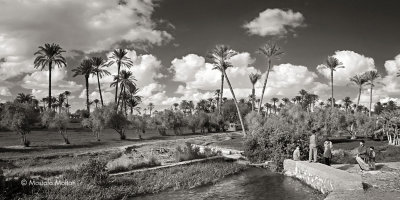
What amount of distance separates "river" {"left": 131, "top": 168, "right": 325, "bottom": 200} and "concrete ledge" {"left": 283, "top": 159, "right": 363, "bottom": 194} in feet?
1.23

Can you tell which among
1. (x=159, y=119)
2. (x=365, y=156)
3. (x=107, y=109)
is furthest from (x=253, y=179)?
(x=159, y=119)

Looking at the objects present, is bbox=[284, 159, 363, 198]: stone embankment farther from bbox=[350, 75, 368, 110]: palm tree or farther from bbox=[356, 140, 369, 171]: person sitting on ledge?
bbox=[350, 75, 368, 110]: palm tree

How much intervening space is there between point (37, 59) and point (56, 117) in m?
→ 17.8

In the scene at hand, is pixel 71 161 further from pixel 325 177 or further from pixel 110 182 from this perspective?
pixel 325 177

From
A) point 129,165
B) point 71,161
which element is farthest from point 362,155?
point 71,161

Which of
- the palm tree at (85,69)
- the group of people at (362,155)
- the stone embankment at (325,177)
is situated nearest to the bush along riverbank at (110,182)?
the stone embankment at (325,177)

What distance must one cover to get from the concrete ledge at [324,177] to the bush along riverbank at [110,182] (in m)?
4.31

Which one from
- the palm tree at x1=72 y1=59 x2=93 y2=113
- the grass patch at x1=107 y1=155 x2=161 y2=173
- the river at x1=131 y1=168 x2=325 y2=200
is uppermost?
the palm tree at x1=72 y1=59 x2=93 y2=113

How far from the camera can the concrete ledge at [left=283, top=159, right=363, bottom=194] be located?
451 inches

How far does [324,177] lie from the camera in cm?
1332

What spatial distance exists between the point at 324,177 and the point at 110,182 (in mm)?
10355

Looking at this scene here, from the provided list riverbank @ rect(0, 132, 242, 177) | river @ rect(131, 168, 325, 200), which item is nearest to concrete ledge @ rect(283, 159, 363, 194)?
river @ rect(131, 168, 325, 200)

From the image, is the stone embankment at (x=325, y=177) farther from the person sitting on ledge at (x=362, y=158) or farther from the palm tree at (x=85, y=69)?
the palm tree at (x=85, y=69)

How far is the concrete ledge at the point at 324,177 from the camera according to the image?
11.5 meters
